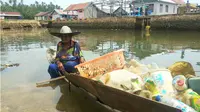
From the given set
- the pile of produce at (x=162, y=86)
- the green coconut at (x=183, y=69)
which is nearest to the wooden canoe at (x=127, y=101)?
the pile of produce at (x=162, y=86)

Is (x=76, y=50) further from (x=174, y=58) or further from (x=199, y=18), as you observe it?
(x=199, y=18)

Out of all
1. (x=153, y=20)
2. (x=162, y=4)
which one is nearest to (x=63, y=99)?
(x=153, y=20)

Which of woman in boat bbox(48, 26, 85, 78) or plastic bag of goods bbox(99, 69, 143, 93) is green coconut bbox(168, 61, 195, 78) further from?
woman in boat bbox(48, 26, 85, 78)

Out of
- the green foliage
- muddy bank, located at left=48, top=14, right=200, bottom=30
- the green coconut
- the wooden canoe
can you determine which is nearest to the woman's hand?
the wooden canoe

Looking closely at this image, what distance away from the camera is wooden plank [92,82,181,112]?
209 centimetres

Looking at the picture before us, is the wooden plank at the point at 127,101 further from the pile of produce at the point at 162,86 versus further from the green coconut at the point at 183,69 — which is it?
the green coconut at the point at 183,69

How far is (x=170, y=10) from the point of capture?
101 ft

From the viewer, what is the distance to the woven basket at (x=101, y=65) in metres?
3.81

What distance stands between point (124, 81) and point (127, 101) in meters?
0.52

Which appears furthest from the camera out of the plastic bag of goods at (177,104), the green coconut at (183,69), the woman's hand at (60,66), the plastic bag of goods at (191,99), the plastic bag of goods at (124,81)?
the woman's hand at (60,66)

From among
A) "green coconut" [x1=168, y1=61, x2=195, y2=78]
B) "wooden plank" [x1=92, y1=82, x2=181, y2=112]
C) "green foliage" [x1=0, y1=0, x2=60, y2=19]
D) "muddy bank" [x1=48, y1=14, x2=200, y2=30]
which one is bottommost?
"wooden plank" [x1=92, y1=82, x2=181, y2=112]

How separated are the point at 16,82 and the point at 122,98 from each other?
3854 millimetres

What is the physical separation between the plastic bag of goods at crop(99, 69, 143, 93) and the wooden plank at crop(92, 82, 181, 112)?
20 centimetres

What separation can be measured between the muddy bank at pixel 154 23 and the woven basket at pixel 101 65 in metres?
16.7
